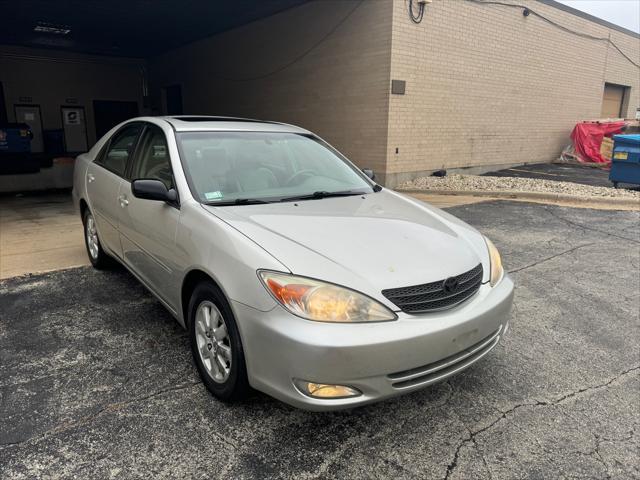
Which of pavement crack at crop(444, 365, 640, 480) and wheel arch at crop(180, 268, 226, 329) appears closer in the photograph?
pavement crack at crop(444, 365, 640, 480)

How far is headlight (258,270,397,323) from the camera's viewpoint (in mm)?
2211

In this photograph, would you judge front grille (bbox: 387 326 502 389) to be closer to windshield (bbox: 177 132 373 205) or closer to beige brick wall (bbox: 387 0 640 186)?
windshield (bbox: 177 132 373 205)

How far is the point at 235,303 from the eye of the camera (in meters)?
2.39

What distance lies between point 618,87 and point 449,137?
10634 mm

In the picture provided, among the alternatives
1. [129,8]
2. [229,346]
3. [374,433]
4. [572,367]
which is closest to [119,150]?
Result: [229,346]

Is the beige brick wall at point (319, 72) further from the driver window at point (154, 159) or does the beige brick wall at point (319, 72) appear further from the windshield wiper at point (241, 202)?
the windshield wiper at point (241, 202)

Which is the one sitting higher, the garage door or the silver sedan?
the garage door

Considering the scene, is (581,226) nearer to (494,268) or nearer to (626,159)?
(626,159)

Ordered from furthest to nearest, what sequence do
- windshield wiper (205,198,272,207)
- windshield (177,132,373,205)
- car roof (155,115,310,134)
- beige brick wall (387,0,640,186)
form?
beige brick wall (387,0,640,186) < car roof (155,115,310,134) < windshield (177,132,373,205) < windshield wiper (205,198,272,207)

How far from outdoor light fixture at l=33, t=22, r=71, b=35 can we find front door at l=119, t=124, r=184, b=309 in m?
14.9

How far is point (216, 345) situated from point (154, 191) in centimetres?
107

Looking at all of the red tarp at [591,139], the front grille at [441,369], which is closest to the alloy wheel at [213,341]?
the front grille at [441,369]

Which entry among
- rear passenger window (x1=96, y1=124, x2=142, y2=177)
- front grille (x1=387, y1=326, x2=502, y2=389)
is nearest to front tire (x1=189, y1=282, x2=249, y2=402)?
front grille (x1=387, y1=326, x2=502, y2=389)

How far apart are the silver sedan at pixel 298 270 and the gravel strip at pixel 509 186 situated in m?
7.30
